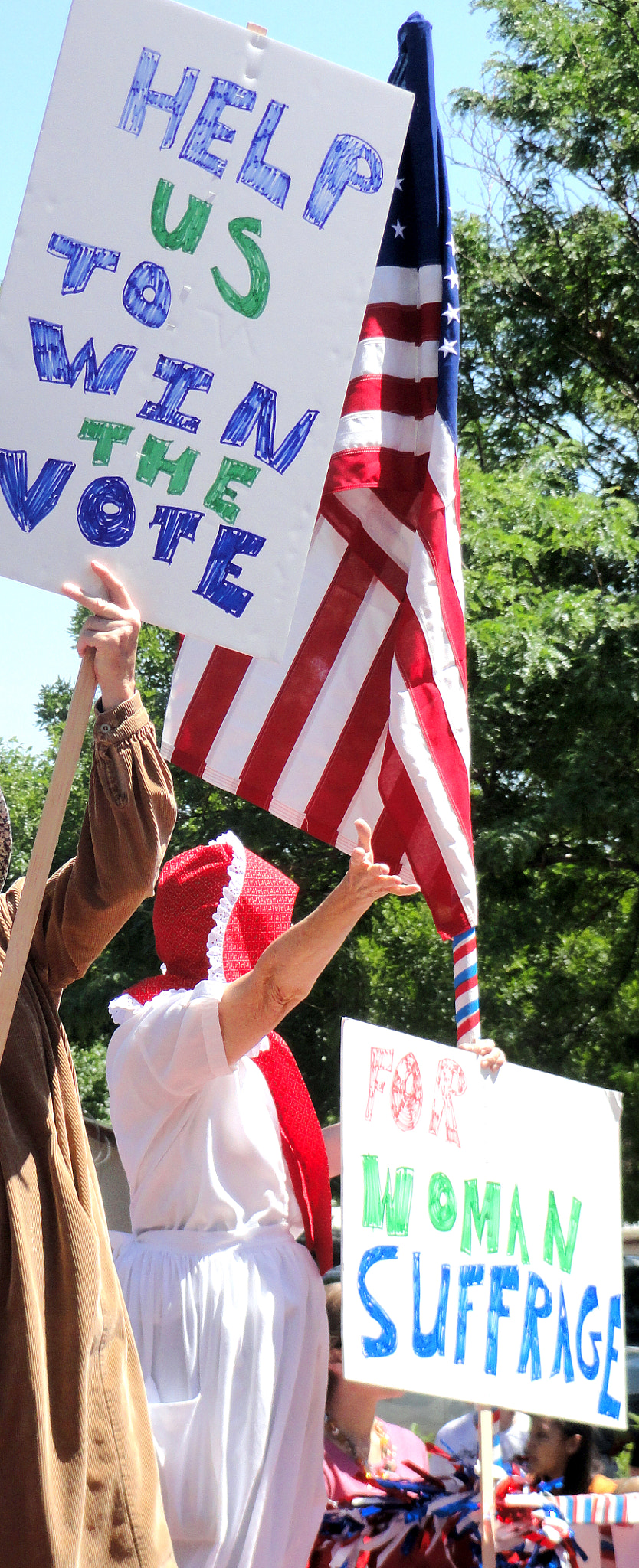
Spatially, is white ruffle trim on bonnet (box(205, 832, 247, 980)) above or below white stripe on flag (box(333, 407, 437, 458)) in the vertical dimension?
below

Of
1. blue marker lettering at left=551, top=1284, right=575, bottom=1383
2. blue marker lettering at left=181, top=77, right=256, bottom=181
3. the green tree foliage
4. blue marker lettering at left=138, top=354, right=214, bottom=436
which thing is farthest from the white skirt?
the green tree foliage

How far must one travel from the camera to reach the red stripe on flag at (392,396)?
11.2 ft

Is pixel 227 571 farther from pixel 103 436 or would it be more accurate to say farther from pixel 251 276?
pixel 251 276

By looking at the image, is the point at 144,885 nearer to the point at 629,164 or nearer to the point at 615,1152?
the point at 615,1152

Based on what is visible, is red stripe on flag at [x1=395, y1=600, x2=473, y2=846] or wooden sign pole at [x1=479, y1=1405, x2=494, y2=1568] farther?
red stripe on flag at [x1=395, y1=600, x2=473, y2=846]

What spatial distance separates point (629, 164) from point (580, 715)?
381 centimetres

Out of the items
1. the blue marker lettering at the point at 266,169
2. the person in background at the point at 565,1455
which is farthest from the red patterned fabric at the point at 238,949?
the person in background at the point at 565,1455

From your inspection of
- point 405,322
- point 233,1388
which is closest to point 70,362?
point 405,322

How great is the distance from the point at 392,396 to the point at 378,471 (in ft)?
0.65

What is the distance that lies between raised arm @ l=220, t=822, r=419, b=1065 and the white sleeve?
3 centimetres

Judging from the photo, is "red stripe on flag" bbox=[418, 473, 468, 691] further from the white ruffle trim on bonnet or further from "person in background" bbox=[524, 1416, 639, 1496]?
"person in background" bbox=[524, 1416, 639, 1496]

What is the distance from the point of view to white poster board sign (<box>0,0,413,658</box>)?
2.00 metres

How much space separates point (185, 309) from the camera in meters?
2.11

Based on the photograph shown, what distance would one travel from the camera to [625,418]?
9617 mm
